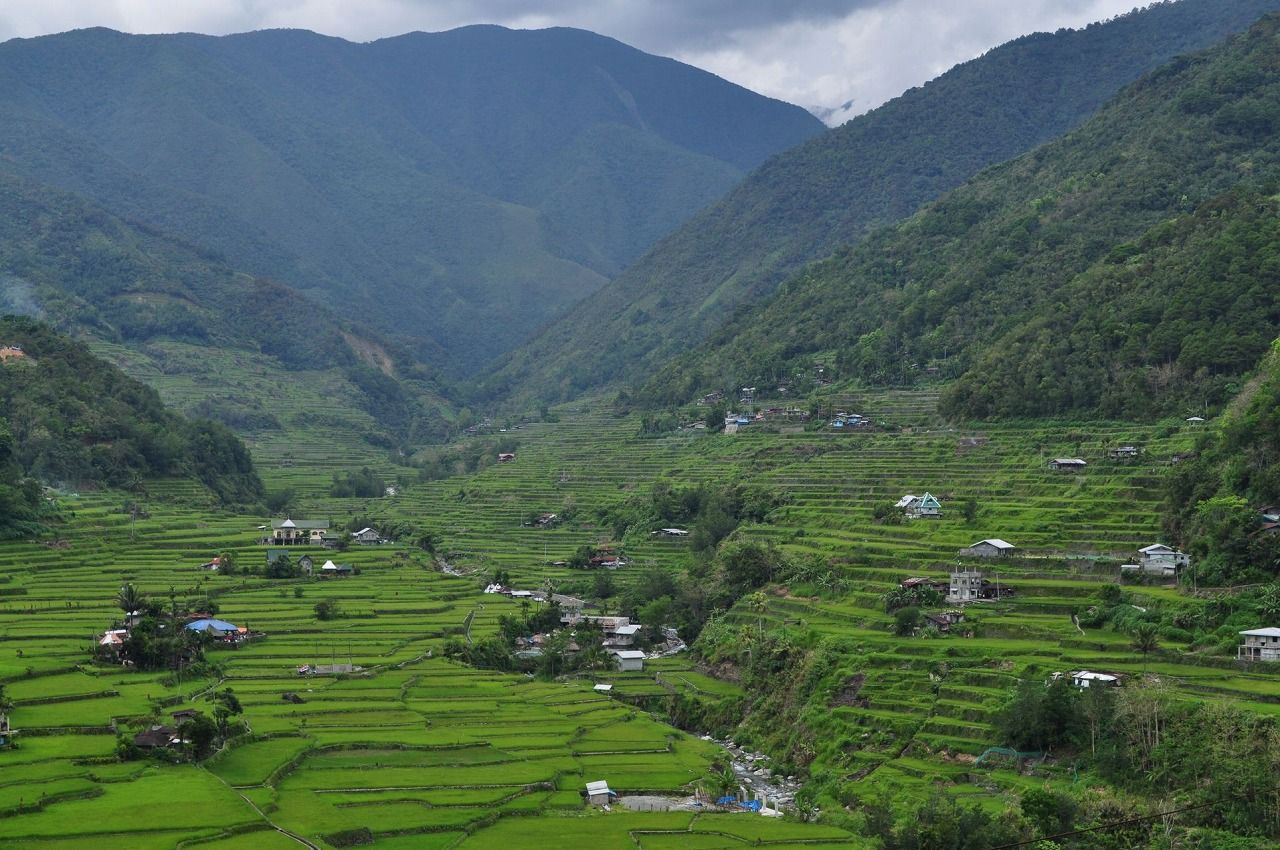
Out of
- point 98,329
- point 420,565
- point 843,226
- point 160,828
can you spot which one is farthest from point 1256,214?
point 98,329

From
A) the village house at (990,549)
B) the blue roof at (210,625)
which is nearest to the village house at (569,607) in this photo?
the blue roof at (210,625)

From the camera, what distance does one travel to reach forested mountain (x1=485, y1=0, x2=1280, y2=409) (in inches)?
6088

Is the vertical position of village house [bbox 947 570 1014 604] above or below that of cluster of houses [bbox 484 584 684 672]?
above

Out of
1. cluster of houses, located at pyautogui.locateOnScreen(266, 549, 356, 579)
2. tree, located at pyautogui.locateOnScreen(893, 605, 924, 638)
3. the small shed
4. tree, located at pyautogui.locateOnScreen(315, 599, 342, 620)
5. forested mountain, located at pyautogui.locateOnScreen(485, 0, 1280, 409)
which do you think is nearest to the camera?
the small shed

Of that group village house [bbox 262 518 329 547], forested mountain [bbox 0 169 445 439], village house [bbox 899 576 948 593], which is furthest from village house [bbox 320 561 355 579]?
forested mountain [bbox 0 169 445 439]

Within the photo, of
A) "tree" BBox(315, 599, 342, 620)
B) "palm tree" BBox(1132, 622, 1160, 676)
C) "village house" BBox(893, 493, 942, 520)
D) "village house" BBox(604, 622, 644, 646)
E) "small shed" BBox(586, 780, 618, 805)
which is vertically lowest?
"small shed" BBox(586, 780, 618, 805)

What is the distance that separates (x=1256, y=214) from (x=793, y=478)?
84.7 ft

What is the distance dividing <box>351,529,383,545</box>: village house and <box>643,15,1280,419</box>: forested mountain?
29830 millimetres

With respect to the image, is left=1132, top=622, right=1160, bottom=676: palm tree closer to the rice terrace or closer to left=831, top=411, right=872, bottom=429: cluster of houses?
the rice terrace

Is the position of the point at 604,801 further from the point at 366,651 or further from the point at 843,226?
the point at 843,226

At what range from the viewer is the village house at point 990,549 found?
2124 inches

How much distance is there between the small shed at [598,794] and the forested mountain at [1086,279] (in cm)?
3610

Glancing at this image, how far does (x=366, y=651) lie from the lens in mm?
56094

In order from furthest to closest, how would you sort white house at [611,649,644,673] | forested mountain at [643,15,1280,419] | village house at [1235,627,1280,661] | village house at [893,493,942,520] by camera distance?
forested mountain at [643,15,1280,419], village house at [893,493,942,520], white house at [611,649,644,673], village house at [1235,627,1280,661]
